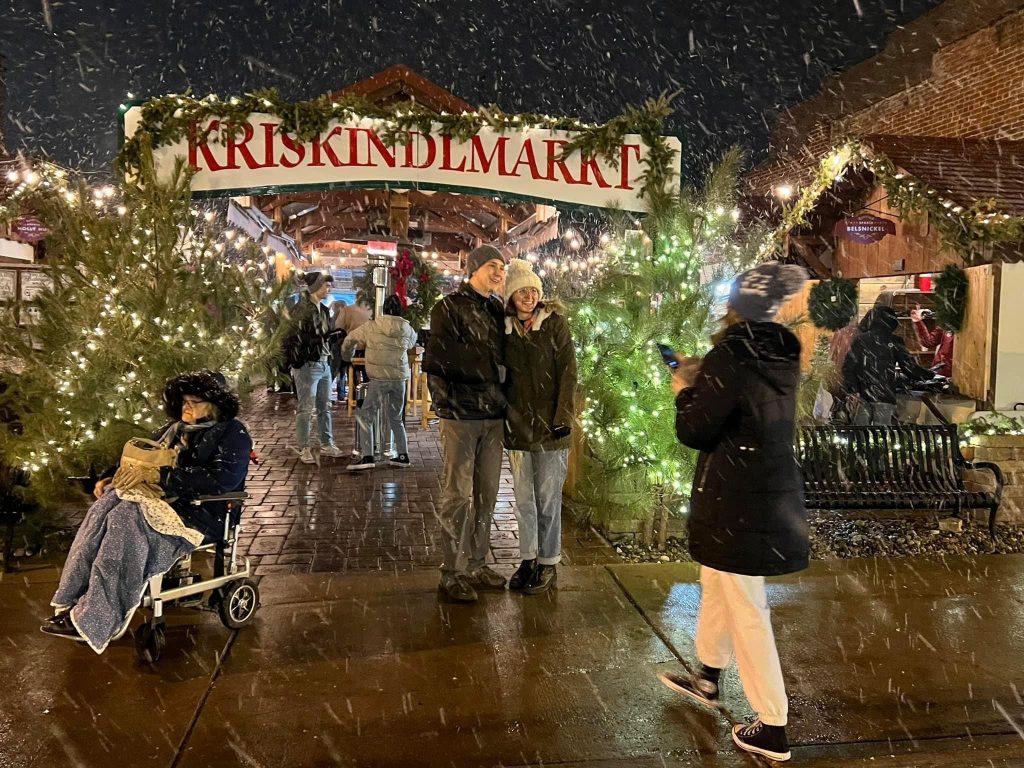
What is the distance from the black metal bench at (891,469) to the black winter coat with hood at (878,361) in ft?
3.92

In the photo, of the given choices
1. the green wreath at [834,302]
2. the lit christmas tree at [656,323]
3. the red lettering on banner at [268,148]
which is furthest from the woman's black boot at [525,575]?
the green wreath at [834,302]

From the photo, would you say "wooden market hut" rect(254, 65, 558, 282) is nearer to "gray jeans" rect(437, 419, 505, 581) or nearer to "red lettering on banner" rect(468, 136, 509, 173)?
"red lettering on banner" rect(468, 136, 509, 173)

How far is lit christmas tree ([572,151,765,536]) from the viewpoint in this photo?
19.1ft

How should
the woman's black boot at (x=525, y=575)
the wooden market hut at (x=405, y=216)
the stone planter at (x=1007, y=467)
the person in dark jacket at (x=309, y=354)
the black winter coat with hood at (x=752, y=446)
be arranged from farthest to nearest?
the wooden market hut at (x=405, y=216) < the person in dark jacket at (x=309, y=354) < the stone planter at (x=1007, y=467) < the woman's black boot at (x=525, y=575) < the black winter coat with hood at (x=752, y=446)

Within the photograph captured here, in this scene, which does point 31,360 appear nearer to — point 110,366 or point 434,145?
point 110,366

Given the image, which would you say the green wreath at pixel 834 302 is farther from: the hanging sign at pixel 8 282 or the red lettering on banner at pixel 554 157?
the hanging sign at pixel 8 282

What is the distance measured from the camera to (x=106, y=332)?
538 cm

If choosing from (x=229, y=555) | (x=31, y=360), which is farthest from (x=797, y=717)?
(x=31, y=360)

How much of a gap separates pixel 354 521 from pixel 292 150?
2.84 metres

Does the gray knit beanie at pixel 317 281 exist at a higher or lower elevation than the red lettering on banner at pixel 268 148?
lower

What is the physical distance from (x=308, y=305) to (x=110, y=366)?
122 inches

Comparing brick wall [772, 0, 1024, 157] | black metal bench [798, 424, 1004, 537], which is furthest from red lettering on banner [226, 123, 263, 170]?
brick wall [772, 0, 1024, 157]

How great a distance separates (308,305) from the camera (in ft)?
27.6

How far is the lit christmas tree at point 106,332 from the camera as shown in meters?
5.38
